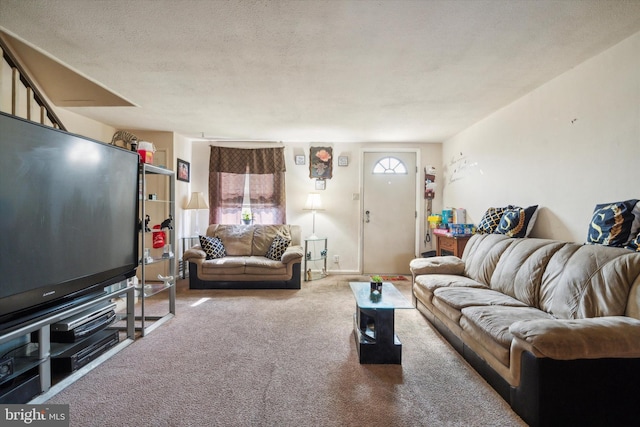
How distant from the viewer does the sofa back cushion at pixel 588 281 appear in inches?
60.8

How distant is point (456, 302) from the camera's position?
210 cm

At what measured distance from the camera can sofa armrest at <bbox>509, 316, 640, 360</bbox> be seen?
4.24 feet

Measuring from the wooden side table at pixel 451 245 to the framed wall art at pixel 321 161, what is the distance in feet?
6.73

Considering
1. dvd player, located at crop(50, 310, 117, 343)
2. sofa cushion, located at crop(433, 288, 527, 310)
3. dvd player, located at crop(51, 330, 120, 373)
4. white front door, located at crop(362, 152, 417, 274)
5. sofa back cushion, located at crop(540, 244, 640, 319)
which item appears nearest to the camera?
sofa back cushion, located at crop(540, 244, 640, 319)

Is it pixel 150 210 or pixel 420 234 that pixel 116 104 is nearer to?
pixel 150 210

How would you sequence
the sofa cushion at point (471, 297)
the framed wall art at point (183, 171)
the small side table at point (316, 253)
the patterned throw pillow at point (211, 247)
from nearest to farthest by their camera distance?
the sofa cushion at point (471, 297)
the patterned throw pillow at point (211, 247)
the framed wall art at point (183, 171)
the small side table at point (316, 253)

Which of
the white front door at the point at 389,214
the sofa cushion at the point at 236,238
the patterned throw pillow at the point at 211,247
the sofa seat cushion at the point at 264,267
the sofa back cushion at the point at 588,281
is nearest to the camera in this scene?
Answer: the sofa back cushion at the point at 588,281

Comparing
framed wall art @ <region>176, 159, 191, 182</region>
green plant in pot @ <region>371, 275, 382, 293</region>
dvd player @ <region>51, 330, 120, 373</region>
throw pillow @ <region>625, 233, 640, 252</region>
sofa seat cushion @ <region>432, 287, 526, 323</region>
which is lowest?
dvd player @ <region>51, 330, 120, 373</region>

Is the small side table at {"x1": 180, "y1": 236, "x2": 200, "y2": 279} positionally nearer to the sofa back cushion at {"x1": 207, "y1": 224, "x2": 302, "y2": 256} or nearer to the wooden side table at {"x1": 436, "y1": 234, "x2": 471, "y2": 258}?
the sofa back cushion at {"x1": 207, "y1": 224, "x2": 302, "y2": 256}

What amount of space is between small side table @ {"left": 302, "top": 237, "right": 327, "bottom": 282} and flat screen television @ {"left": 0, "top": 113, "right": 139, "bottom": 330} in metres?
2.65

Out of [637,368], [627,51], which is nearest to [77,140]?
[637,368]

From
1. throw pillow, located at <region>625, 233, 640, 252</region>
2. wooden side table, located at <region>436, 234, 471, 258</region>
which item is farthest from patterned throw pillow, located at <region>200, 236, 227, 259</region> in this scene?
throw pillow, located at <region>625, 233, 640, 252</region>

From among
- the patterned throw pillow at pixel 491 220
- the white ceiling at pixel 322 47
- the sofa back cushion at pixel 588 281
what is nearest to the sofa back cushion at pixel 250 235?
the white ceiling at pixel 322 47

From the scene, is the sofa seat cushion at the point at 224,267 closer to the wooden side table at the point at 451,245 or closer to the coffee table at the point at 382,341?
the coffee table at the point at 382,341
